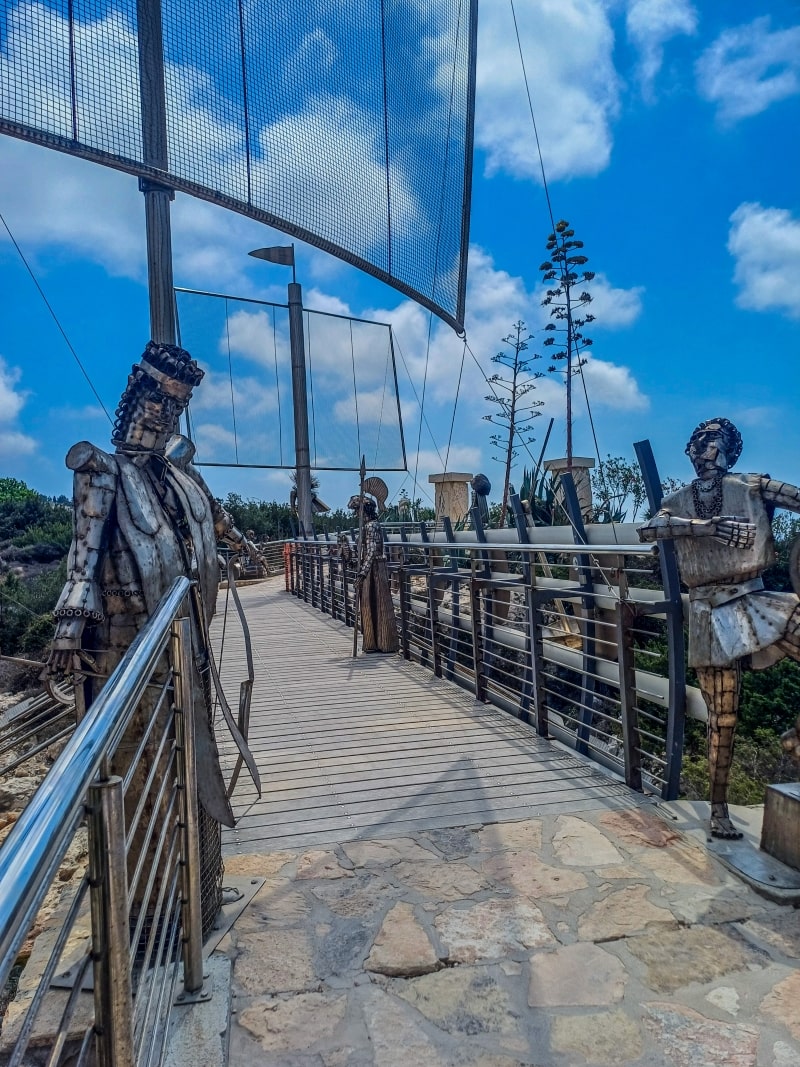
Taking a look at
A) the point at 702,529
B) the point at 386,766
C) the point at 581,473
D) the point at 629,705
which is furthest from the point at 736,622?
the point at 581,473

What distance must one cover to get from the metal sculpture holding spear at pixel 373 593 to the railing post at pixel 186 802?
→ 545 centimetres

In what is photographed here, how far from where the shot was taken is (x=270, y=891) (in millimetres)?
2531

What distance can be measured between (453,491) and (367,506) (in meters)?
3.71

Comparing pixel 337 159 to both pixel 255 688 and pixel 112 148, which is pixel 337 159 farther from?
pixel 255 688

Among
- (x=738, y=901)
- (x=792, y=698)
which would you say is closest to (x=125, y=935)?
(x=738, y=901)

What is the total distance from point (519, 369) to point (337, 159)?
9967 millimetres

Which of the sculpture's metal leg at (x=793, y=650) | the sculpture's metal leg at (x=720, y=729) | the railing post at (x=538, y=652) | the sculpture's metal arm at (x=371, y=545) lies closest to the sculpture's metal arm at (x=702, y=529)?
the sculpture's metal leg at (x=793, y=650)

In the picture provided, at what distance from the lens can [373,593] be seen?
24.7ft

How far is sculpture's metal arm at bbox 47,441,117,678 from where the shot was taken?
2039 millimetres

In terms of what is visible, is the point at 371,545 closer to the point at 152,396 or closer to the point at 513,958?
the point at 152,396

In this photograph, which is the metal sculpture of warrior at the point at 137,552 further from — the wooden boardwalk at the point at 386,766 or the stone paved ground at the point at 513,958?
the wooden boardwalk at the point at 386,766

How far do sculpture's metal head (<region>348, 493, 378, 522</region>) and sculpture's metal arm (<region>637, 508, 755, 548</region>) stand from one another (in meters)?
5.37

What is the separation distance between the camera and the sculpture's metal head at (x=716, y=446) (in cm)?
279

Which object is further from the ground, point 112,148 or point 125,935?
point 112,148
